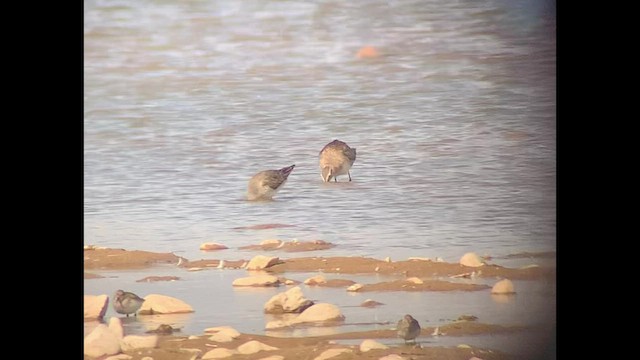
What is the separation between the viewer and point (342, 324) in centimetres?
264

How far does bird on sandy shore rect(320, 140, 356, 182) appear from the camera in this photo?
2658 millimetres

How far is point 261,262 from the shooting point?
2.65 m

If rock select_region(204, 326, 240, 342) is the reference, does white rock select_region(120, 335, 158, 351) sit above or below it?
below

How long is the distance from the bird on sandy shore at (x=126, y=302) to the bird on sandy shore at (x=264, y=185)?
479mm

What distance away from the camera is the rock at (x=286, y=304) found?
2.64m

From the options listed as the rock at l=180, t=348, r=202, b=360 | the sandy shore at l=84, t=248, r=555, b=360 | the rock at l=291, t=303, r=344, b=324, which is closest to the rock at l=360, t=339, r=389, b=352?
the sandy shore at l=84, t=248, r=555, b=360

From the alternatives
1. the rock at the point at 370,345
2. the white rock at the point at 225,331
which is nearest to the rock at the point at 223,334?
the white rock at the point at 225,331

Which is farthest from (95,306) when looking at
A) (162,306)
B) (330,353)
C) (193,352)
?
(330,353)

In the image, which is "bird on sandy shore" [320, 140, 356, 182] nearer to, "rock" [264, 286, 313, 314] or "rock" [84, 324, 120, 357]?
"rock" [264, 286, 313, 314]

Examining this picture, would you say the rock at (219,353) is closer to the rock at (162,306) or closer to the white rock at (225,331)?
the white rock at (225,331)

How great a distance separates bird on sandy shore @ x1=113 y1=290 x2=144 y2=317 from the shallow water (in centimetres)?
3

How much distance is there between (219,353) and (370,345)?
48cm
